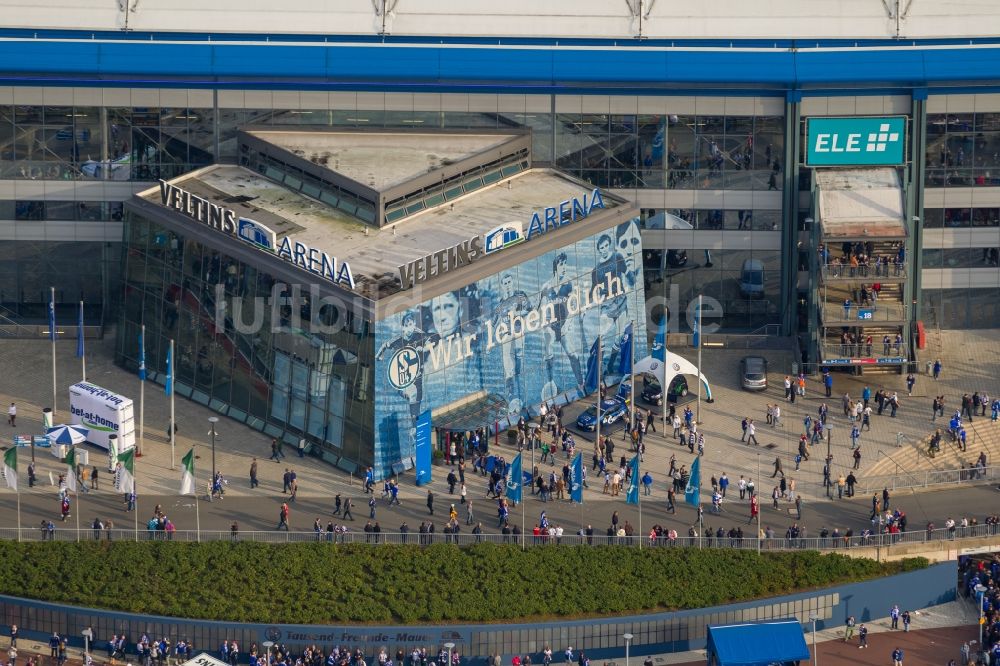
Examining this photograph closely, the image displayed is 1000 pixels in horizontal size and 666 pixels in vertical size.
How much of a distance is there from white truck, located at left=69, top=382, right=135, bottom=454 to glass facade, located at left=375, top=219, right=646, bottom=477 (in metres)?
15.0

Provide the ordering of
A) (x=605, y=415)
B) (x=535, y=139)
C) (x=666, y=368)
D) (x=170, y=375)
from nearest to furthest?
(x=170, y=375), (x=605, y=415), (x=666, y=368), (x=535, y=139)

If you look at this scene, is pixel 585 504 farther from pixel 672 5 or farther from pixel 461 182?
pixel 672 5

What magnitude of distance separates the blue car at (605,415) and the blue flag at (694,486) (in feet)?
32.7

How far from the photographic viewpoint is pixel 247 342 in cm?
16788

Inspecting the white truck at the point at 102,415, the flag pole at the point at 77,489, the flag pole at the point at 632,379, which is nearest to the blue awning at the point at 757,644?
the flag pole at the point at 632,379

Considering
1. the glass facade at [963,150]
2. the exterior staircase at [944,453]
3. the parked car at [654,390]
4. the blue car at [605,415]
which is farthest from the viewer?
the glass facade at [963,150]

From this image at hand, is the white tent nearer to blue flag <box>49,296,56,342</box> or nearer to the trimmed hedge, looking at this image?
the trimmed hedge

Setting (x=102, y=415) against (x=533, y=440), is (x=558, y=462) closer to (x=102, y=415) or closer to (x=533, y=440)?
(x=533, y=440)

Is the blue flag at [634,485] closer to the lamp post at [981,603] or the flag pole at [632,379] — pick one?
the flag pole at [632,379]

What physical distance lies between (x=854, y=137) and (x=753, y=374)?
1654 cm

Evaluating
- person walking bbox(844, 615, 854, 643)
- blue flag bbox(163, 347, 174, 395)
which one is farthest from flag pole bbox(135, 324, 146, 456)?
person walking bbox(844, 615, 854, 643)

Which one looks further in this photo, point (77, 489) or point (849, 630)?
point (77, 489)

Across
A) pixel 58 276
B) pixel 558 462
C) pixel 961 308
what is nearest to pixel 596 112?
pixel 558 462

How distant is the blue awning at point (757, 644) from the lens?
490ft
